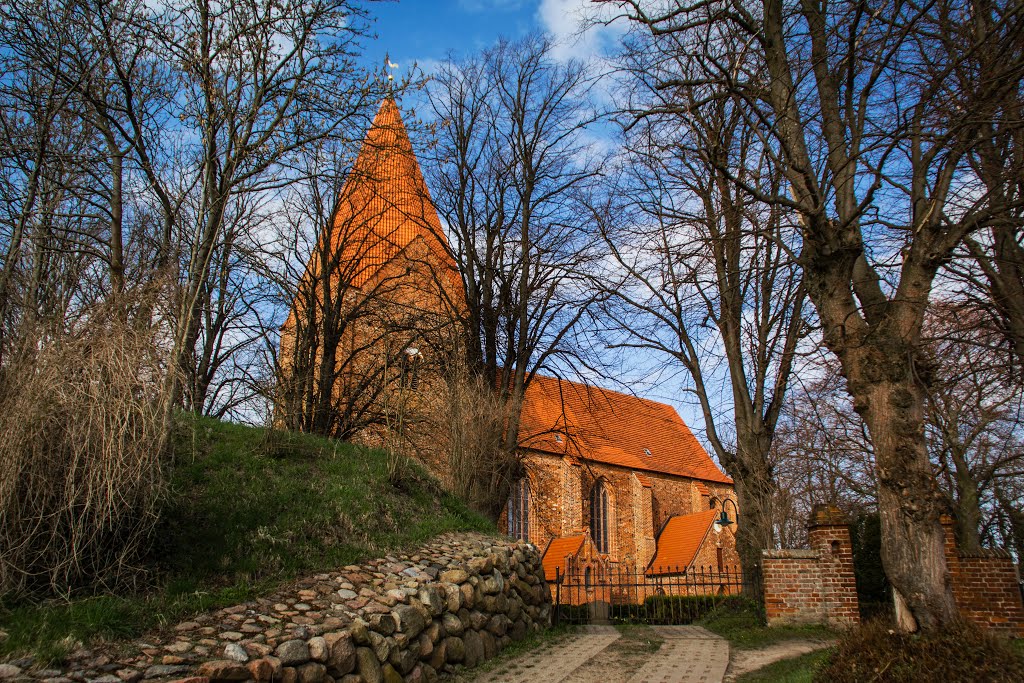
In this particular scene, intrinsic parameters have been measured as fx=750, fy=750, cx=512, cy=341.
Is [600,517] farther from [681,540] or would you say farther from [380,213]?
[380,213]

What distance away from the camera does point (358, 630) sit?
22.1ft

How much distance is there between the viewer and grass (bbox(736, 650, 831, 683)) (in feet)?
24.3

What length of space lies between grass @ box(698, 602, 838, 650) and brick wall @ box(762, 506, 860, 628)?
237mm

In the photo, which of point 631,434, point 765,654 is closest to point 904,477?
point 765,654

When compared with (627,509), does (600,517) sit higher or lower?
lower

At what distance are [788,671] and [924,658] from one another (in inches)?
99.5

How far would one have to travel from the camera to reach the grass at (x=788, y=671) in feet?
24.3

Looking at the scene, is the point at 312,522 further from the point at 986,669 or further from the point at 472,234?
the point at 472,234

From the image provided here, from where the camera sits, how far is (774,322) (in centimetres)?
1496

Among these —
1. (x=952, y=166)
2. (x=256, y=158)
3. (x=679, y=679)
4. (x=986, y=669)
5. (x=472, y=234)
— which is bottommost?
(x=679, y=679)

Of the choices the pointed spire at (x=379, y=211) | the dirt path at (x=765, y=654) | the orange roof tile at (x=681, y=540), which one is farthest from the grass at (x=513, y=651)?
the orange roof tile at (x=681, y=540)

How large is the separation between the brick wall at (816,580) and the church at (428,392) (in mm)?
2703

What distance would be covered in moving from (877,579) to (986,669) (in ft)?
32.9

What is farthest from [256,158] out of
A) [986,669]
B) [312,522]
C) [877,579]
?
[877,579]
